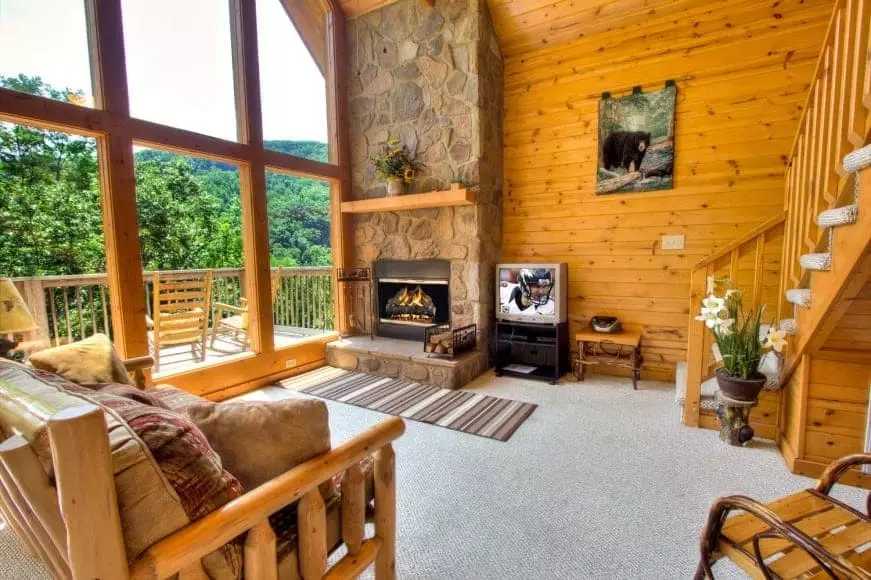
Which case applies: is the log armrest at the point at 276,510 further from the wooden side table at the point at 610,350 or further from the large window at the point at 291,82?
the large window at the point at 291,82

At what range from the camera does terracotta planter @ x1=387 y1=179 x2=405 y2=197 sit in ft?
12.7

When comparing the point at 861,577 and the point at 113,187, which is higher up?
the point at 113,187

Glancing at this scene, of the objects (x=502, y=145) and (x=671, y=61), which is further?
(x=502, y=145)

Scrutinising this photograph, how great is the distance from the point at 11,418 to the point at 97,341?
1.25 metres

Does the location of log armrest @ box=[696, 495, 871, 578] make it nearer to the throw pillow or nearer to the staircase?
the staircase

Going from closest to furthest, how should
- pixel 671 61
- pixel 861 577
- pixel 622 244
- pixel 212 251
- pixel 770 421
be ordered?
pixel 861 577, pixel 770 421, pixel 671 61, pixel 622 244, pixel 212 251

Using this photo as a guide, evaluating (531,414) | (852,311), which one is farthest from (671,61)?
(531,414)

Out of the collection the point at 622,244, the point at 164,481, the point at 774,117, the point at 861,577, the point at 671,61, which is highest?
the point at 671,61

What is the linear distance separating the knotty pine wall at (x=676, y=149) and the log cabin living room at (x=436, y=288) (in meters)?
0.02

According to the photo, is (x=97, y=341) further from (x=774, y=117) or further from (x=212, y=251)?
(x=774, y=117)

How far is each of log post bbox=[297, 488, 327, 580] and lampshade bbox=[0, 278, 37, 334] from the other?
1.97 meters

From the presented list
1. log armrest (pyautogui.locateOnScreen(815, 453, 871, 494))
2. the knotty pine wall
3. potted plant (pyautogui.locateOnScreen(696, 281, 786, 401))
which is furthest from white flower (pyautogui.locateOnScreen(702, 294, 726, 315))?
the knotty pine wall

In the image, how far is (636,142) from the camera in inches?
135

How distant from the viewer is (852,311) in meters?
1.74
